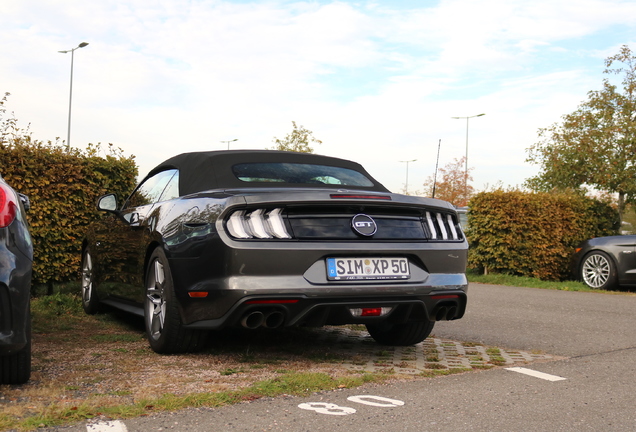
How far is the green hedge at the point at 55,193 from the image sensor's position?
8.35 m

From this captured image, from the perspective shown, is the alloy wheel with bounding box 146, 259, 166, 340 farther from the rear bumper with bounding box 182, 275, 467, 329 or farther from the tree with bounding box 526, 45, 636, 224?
the tree with bounding box 526, 45, 636, 224

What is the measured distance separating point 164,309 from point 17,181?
411 cm

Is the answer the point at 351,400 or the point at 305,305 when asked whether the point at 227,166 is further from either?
the point at 351,400

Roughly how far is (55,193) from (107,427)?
5811 millimetres

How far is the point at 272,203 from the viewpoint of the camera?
4641mm

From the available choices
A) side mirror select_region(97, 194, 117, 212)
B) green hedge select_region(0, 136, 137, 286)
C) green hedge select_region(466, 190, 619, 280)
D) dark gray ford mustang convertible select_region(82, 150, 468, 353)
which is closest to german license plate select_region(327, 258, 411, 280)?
dark gray ford mustang convertible select_region(82, 150, 468, 353)

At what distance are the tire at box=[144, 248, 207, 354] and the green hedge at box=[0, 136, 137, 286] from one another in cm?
356

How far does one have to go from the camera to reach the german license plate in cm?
470

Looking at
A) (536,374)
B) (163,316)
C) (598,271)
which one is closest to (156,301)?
(163,316)

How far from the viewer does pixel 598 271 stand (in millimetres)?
13500

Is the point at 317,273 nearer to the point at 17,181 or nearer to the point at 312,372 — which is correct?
the point at 312,372

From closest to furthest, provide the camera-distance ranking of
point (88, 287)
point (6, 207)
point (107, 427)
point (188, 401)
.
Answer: point (107, 427) < point (188, 401) < point (6, 207) < point (88, 287)

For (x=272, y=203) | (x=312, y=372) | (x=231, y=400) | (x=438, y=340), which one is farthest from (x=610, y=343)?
(x=231, y=400)

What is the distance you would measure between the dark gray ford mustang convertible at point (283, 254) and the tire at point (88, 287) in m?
1.76
